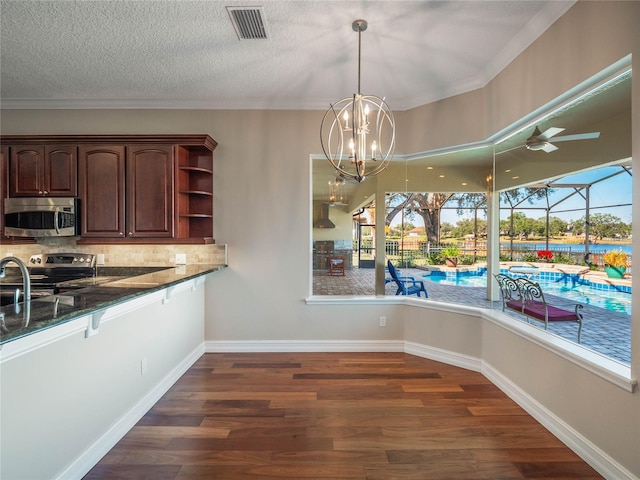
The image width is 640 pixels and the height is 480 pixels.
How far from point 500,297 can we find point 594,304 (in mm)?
999

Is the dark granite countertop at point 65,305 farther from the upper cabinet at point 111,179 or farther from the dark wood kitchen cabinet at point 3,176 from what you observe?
the dark wood kitchen cabinet at point 3,176

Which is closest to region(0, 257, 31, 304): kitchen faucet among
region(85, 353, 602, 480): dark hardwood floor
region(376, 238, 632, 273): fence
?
region(85, 353, 602, 480): dark hardwood floor

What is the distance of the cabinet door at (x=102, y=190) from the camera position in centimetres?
339

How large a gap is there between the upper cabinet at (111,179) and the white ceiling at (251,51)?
0.55 m

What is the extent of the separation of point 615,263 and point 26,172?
5109mm

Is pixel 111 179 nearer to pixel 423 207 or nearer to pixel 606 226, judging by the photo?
pixel 423 207

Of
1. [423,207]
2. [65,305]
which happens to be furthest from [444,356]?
[65,305]

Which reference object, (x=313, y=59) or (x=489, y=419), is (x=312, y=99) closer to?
(x=313, y=59)

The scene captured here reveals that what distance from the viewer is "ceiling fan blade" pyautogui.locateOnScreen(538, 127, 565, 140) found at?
Result: 98.2 inches

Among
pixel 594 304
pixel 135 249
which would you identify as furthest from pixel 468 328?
pixel 135 249

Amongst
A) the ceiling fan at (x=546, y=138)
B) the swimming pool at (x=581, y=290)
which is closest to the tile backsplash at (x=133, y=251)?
the swimming pool at (x=581, y=290)

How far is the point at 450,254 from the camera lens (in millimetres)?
3641

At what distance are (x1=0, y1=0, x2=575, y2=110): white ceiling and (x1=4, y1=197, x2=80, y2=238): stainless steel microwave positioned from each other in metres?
1.14

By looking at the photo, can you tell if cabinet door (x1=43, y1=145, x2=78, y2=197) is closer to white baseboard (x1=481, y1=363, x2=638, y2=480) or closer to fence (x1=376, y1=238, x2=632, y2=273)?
fence (x1=376, y1=238, x2=632, y2=273)
